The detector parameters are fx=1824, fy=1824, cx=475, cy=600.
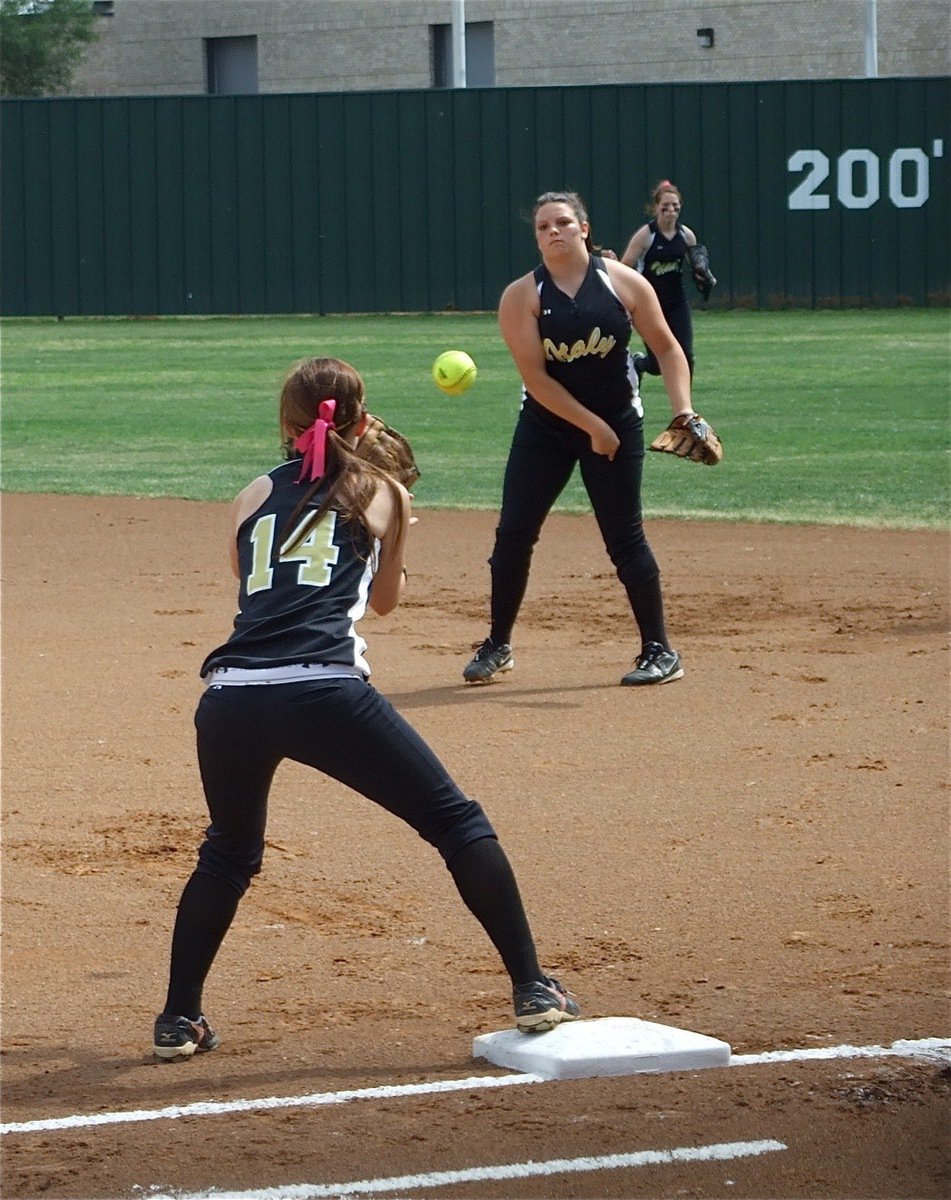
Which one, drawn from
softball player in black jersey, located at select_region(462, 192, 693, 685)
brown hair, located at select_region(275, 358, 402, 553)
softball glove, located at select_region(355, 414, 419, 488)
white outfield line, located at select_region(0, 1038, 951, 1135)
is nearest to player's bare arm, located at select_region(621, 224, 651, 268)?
softball player in black jersey, located at select_region(462, 192, 693, 685)

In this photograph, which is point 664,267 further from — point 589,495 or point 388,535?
point 388,535

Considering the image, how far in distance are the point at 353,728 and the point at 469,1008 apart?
813 mm

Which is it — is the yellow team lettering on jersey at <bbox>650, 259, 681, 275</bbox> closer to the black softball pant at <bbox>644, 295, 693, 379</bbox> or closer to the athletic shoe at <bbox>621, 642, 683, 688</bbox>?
the black softball pant at <bbox>644, 295, 693, 379</bbox>

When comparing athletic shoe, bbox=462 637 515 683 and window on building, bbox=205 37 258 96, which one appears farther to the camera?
window on building, bbox=205 37 258 96

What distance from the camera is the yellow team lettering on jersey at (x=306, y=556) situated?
147 inches

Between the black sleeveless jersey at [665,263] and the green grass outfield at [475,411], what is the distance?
1.20 meters

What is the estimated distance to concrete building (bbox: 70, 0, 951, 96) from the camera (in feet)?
128

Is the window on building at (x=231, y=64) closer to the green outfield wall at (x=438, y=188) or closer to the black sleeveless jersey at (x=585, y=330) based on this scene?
the green outfield wall at (x=438, y=188)

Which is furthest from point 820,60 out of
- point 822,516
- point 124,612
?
point 124,612

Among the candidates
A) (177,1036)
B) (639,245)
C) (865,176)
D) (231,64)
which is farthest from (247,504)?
(231,64)

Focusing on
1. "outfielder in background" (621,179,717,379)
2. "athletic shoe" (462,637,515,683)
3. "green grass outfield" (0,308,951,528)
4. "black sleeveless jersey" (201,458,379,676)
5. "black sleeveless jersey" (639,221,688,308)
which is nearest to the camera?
"black sleeveless jersey" (201,458,379,676)

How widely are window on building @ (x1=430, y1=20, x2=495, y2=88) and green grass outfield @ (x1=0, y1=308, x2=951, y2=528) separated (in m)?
15.9

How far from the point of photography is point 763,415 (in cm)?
1728

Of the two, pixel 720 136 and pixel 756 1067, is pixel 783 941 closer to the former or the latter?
pixel 756 1067
